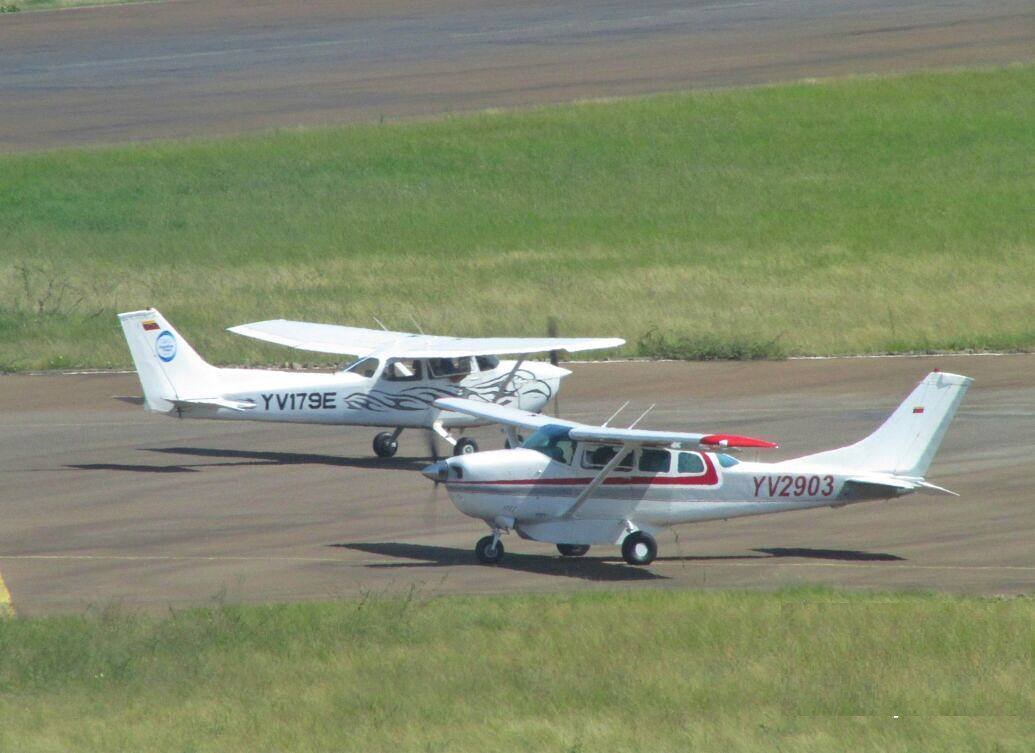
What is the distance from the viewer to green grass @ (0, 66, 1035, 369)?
143 ft

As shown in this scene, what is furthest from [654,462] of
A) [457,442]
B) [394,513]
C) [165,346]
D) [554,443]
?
[165,346]

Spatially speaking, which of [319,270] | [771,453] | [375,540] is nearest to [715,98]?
[319,270]

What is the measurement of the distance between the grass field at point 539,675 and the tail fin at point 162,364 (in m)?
9.44

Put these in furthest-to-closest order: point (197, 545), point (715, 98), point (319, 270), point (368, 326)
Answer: point (715, 98) → point (319, 270) → point (368, 326) → point (197, 545)

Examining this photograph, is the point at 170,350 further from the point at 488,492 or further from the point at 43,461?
the point at 488,492

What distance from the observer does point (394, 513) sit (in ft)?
87.0

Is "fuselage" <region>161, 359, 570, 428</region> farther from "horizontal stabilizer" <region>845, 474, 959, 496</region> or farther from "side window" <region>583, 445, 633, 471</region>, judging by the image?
"horizontal stabilizer" <region>845, 474, 959, 496</region>

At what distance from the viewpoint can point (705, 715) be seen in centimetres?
1678

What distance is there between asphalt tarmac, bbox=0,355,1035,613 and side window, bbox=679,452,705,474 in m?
1.32

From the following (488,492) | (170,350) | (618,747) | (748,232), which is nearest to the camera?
(618,747)

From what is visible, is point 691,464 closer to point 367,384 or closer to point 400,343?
point 367,384

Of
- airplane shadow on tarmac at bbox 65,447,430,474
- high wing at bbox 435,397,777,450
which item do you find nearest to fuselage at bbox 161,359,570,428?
airplane shadow on tarmac at bbox 65,447,430,474

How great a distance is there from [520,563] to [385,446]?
24.3 feet

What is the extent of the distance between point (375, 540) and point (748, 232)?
1205 inches
